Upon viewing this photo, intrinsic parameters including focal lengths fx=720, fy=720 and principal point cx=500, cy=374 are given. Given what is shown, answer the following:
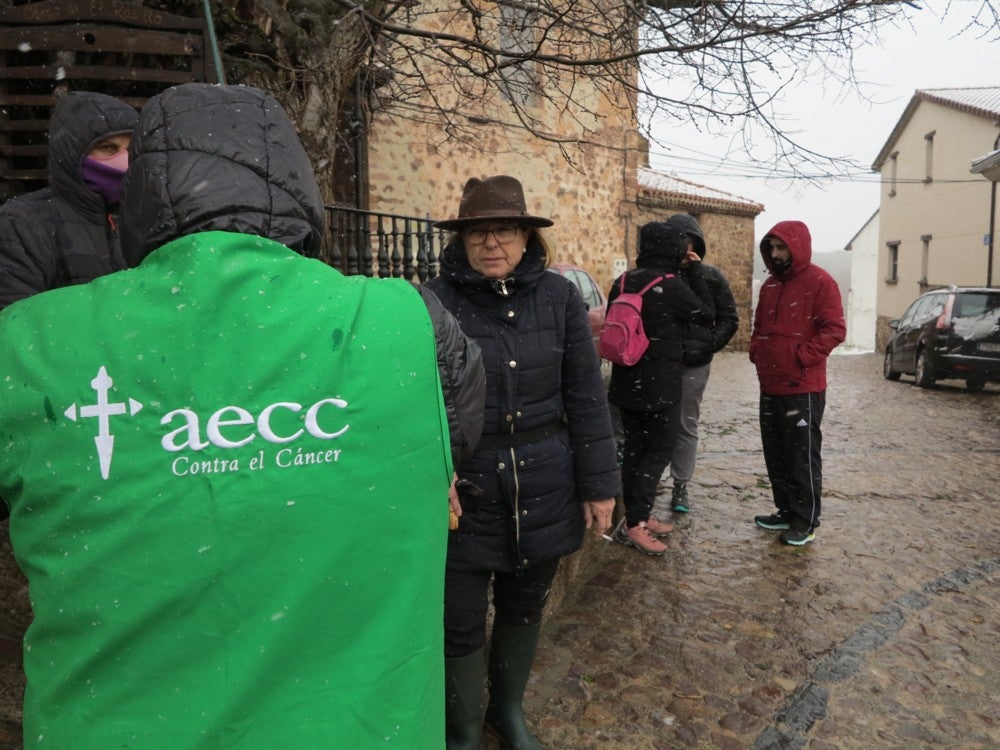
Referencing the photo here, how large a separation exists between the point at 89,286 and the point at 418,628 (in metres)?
0.67

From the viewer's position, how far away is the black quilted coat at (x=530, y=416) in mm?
2186

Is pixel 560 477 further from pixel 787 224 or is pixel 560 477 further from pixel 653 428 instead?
pixel 787 224

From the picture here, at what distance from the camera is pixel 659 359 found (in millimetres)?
3881

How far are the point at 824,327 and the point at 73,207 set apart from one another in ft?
12.0

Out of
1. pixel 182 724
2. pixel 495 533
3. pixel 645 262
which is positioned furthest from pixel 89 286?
pixel 645 262

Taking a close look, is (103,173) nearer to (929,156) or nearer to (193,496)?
(193,496)

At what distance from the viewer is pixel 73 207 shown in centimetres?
248

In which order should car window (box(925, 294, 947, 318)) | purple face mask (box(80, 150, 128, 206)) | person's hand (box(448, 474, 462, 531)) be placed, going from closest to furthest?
person's hand (box(448, 474, 462, 531)) → purple face mask (box(80, 150, 128, 206)) → car window (box(925, 294, 947, 318))

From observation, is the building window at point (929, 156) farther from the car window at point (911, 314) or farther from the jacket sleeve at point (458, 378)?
the jacket sleeve at point (458, 378)

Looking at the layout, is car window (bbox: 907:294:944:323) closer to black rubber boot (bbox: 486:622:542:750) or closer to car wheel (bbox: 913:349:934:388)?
car wheel (bbox: 913:349:934:388)

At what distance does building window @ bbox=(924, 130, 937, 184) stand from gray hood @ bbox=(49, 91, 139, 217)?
27.7 m

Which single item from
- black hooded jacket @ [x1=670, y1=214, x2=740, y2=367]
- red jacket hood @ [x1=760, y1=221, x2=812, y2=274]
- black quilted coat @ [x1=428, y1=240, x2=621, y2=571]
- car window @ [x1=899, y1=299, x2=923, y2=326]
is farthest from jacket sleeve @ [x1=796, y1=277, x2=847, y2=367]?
car window @ [x1=899, y1=299, x2=923, y2=326]

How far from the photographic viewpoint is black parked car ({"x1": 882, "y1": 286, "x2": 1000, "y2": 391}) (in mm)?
10789

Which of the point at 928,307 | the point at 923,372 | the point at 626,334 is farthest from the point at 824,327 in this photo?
the point at 928,307
